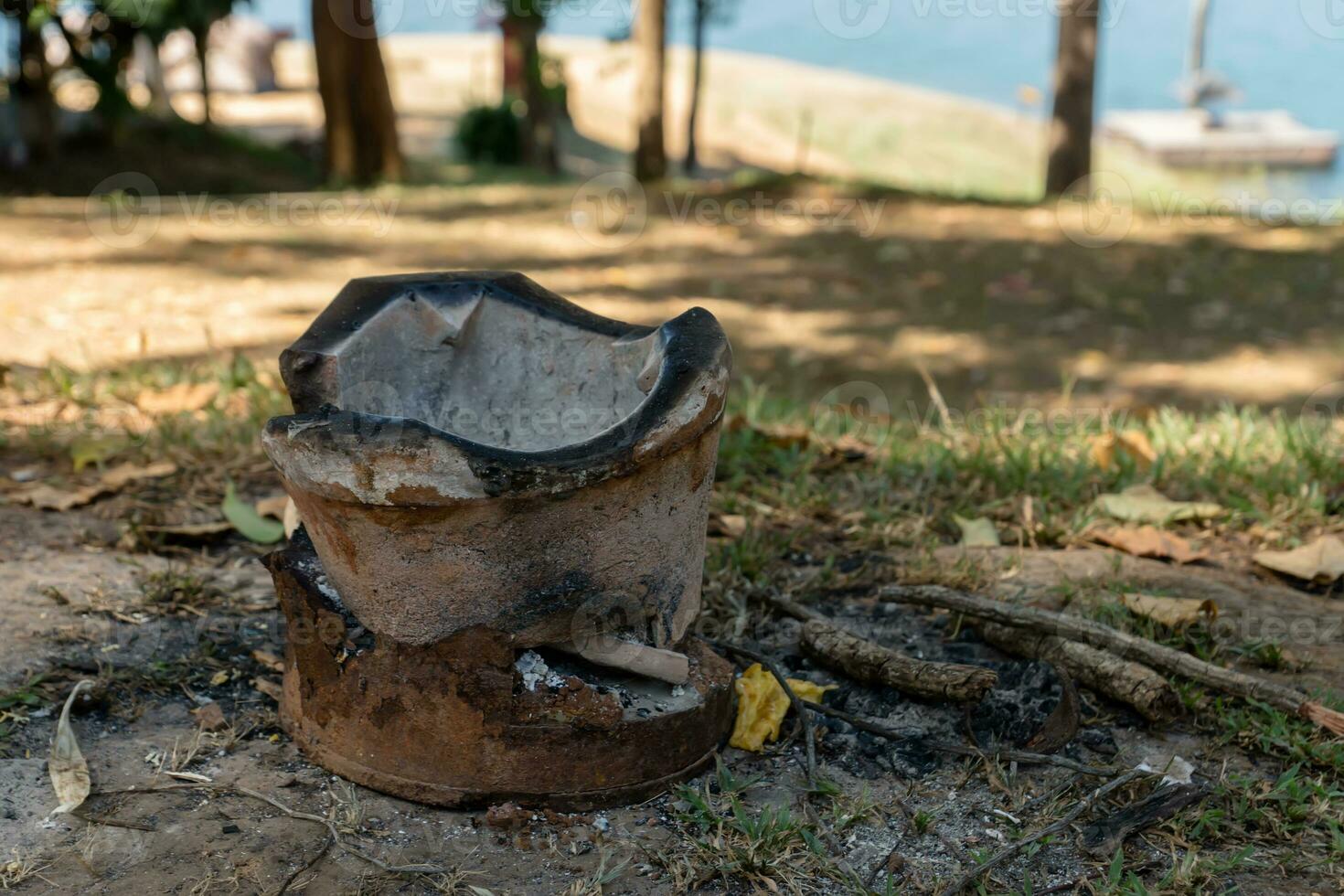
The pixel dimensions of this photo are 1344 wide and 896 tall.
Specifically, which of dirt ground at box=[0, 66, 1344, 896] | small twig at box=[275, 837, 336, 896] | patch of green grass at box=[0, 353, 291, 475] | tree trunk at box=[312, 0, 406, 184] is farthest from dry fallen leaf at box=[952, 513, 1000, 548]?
tree trunk at box=[312, 0, 406, 184]

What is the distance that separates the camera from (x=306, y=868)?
5.87 feet

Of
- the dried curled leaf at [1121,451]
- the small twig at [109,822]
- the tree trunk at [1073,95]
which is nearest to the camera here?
the small twig at [109,822]

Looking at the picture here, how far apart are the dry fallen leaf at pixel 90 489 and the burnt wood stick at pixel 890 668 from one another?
163 cm

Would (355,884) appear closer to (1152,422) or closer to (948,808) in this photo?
(948,808)

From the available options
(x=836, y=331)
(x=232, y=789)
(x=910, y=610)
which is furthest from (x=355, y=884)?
(x=836, y=331)

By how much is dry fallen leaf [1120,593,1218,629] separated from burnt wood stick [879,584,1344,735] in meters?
0.14

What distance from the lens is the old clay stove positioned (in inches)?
70.2

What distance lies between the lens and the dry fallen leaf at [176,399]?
369cm

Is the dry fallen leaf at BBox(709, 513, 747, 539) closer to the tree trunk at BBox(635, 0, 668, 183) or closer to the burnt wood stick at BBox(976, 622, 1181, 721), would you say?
the burnt wood stick at BBox(976, 622, 1181, 721)

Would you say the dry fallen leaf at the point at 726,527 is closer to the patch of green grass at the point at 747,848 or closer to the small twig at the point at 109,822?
the patch of green grass at the point at 747,848

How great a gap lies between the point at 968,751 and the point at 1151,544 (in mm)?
988

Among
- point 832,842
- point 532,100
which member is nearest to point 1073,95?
point 532,100

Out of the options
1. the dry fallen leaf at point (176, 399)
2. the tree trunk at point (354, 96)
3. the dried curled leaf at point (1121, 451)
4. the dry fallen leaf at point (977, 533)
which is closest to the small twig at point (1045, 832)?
the dry fallen leaf at point (977, 533)

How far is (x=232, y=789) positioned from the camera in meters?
1.97
